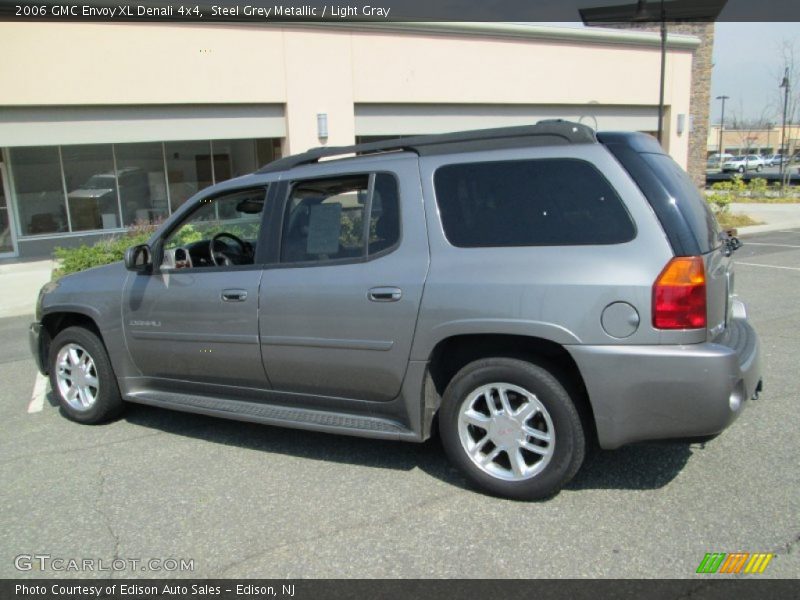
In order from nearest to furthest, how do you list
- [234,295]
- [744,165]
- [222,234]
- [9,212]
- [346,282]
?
[346,282] < [234,295] < [222,234] < [9,212] < [744,165]

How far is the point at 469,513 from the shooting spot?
3453mm

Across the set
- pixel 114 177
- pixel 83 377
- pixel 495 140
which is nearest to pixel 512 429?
pixel 495 140

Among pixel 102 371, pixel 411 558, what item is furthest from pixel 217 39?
pixel 411 558

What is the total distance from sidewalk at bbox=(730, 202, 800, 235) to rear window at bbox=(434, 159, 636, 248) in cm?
1622

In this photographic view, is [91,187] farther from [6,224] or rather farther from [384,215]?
[384,215]

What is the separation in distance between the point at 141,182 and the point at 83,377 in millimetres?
13377

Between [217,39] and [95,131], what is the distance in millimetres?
3376

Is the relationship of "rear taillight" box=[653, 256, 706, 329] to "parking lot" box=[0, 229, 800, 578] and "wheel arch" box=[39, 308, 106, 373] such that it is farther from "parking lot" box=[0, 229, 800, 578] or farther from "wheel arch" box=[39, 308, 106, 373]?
"wheel arch" box=[39, 308, 106, 373]

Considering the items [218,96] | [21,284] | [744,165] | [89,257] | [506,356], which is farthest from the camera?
[744,165]

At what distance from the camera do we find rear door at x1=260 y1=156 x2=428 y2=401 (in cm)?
372

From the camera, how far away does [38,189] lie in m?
16.1

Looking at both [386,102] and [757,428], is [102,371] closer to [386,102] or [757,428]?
[757,428]
